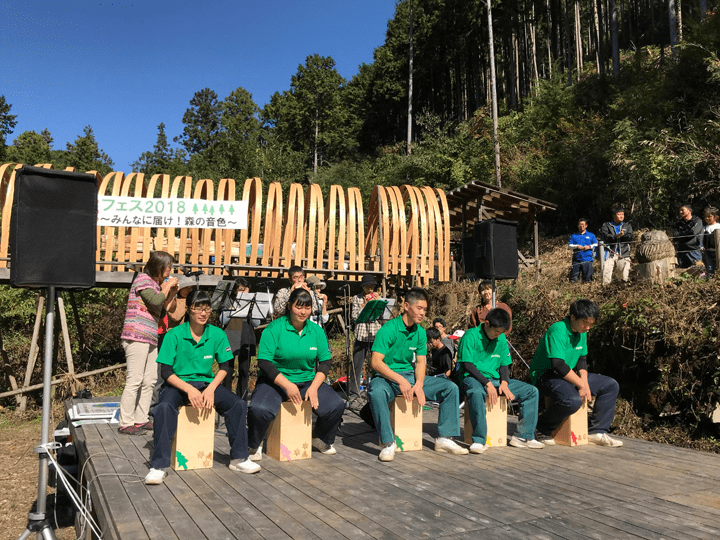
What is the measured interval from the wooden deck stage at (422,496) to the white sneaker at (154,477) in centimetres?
7

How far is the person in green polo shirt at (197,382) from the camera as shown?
444 centimetres

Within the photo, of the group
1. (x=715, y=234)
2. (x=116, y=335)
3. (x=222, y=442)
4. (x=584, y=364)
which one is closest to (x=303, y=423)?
(x=222, y=442)

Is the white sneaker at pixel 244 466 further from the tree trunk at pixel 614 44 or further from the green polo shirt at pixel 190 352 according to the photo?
the tree trunk at pixel 614 44

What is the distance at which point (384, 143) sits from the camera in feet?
145

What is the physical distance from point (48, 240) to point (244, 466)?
215 centimetres

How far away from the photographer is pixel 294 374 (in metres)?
5.15

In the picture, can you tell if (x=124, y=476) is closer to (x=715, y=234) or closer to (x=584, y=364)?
(x=584, y=364)

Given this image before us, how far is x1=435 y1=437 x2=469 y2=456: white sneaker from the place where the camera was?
17.5ft

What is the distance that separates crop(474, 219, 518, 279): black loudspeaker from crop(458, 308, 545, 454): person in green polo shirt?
4.50 feet

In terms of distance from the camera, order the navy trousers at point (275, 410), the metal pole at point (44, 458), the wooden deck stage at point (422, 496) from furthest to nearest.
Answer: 1. the navy trousers at point (275, 410)
2. the metal pole at point (44, 458)
3. the wooden deck stage at point (422, 496)

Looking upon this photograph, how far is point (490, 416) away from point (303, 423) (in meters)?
1.82

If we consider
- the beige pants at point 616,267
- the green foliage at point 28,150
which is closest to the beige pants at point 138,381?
the beige pants at point 616,267

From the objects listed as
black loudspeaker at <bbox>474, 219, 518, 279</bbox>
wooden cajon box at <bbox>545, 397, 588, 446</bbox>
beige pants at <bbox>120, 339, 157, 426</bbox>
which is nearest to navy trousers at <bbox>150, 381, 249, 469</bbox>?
beige pants at <bbox>120, 339, 157, 426</bbox>

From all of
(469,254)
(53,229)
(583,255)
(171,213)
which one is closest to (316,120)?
(583,255)
